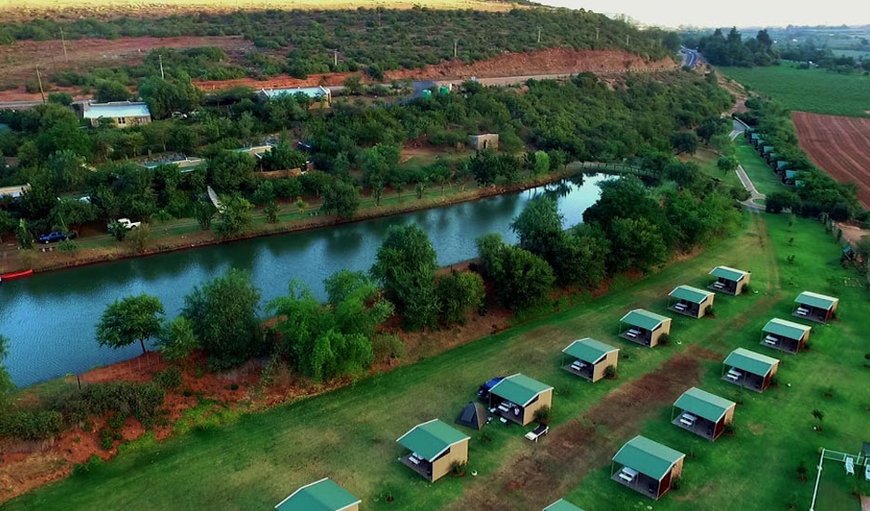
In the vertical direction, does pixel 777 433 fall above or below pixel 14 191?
below

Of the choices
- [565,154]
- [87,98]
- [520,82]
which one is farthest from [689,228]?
[87,98]

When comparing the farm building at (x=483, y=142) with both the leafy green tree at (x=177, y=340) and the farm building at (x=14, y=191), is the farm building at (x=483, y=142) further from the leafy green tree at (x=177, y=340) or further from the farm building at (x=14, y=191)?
the leafy green tree at (x=177, y=340)

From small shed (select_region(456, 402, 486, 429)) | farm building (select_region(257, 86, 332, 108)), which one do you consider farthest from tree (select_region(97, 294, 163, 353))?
farm building (select_region(257, 86, 332, 108))

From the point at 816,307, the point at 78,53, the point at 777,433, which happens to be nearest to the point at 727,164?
the point at 816,307

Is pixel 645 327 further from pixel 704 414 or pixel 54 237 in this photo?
pixel 54 237

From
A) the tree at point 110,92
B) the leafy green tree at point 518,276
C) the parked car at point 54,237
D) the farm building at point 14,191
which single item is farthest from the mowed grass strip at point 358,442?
the tree at point 110,92

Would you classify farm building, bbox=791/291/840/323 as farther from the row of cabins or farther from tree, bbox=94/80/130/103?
tree, bbox=94/80/130/103

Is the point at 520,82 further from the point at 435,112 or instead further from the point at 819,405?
the point at 819,405
